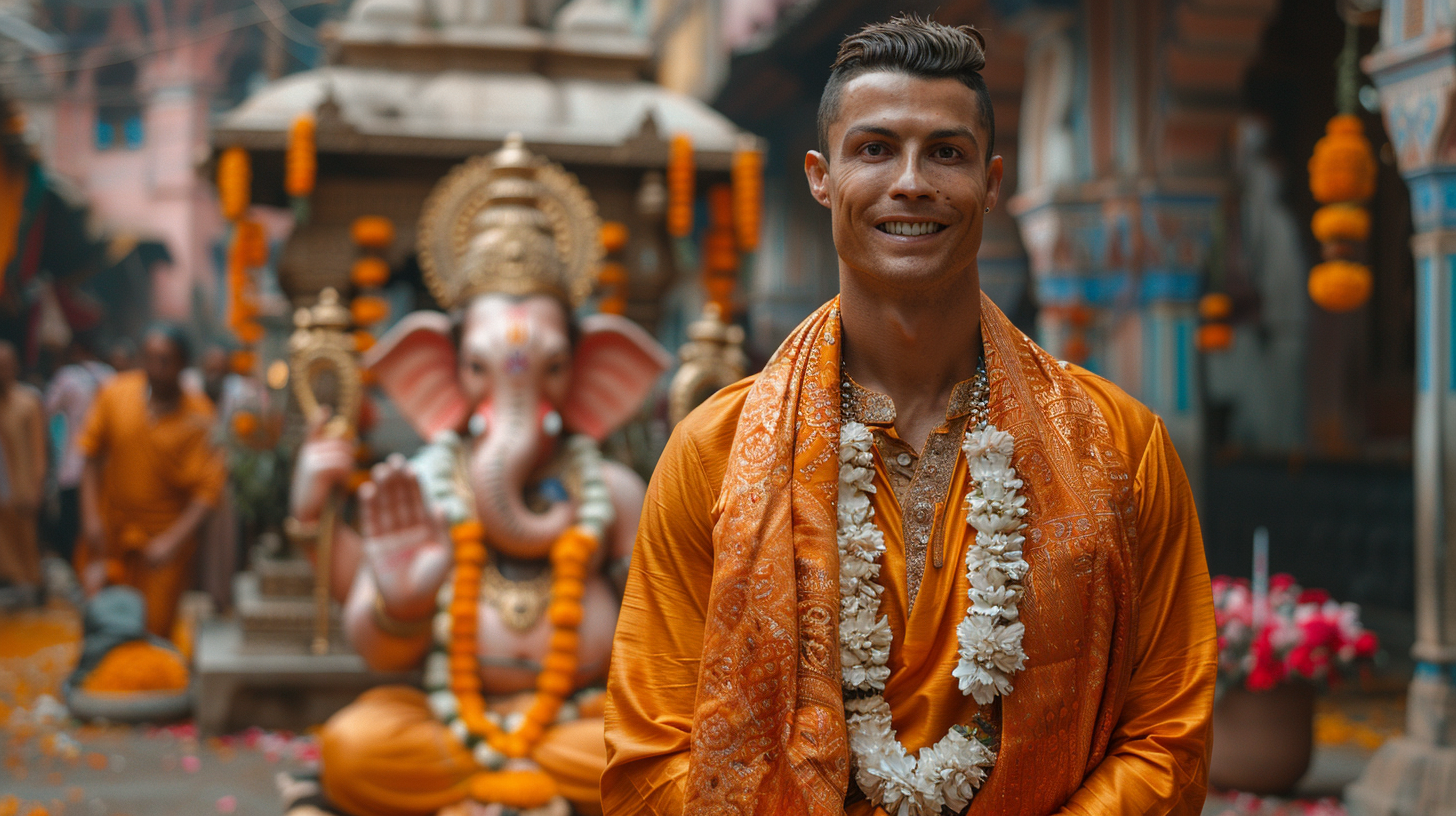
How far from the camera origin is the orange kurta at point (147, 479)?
768 centimetres

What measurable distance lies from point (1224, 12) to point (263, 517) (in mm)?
5510

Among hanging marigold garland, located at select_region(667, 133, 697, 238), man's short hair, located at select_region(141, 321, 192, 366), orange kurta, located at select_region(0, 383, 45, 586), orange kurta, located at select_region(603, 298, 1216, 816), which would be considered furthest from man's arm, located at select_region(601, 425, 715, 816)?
orange kurta, located at select_region(0, 383, 45, 586)

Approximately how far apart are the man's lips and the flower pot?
400cm

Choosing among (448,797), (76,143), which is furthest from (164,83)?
(448,797)

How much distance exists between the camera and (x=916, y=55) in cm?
170

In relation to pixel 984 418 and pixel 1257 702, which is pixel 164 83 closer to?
pixel 1257 702

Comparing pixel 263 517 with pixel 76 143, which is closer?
pixel 263 517

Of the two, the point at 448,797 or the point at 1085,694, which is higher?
the point at 1085,694

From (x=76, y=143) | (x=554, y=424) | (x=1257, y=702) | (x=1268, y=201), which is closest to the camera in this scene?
(x=554, y=424)

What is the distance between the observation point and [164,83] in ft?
62.0

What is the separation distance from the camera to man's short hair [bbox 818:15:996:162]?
170 cm

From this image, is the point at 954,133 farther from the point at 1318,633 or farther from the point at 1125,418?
the point at 1318,633

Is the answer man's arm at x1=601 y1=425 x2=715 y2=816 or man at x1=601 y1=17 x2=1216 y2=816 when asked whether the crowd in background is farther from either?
man at x1=601 y1=17 x2=1216 y2=816

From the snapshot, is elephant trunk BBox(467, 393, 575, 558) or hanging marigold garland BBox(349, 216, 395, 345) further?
hanging marigold garland BBox(349, 216, 395, 345)
